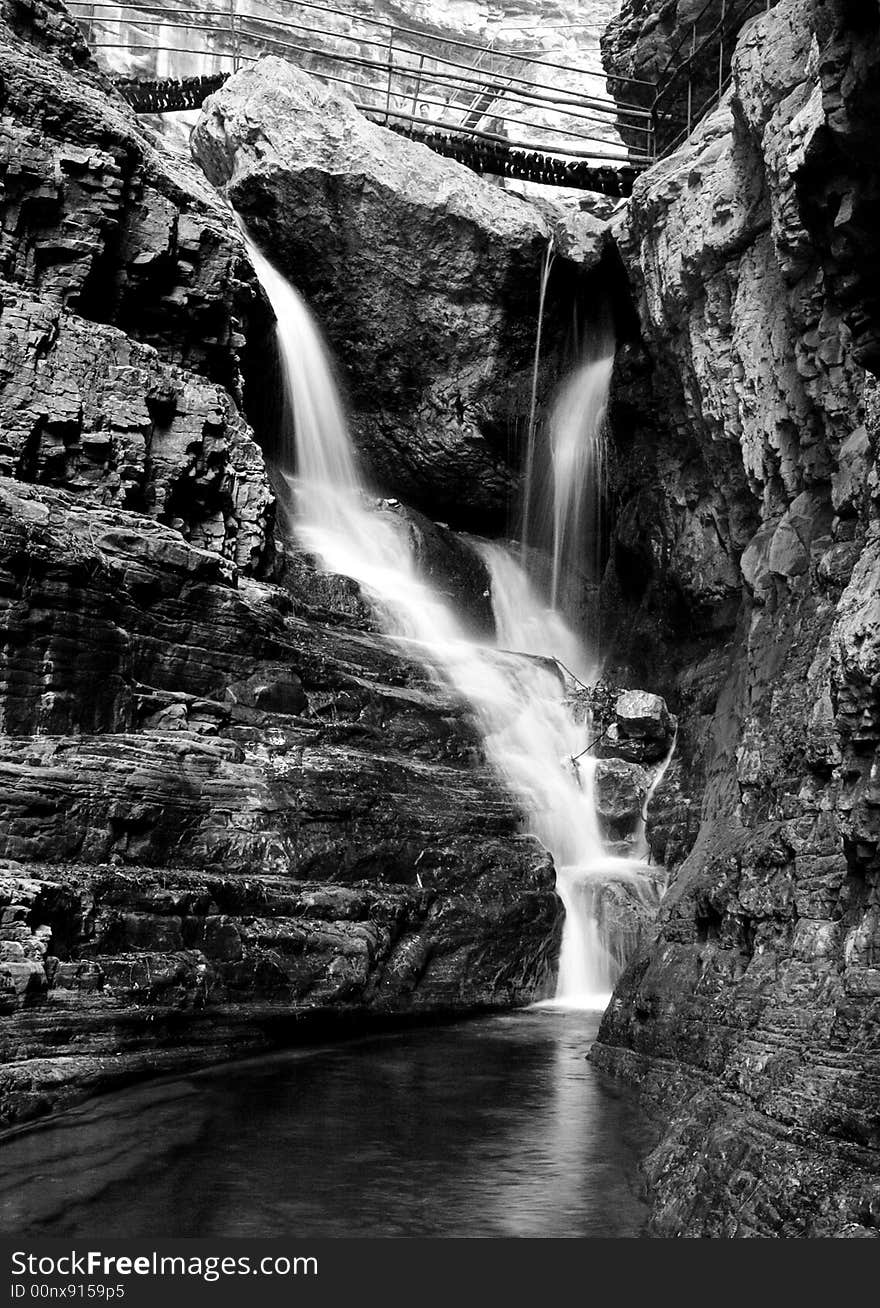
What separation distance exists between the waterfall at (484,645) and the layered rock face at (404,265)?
107cm

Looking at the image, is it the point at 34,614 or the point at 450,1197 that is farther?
the point at 34,614

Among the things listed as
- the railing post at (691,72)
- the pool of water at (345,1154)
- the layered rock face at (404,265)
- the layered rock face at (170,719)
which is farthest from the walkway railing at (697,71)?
the pool of water at (345,1154)

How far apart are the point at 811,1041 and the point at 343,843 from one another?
935 cm

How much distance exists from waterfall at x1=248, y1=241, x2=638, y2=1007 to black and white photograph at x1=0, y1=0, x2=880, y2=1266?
0.42ft

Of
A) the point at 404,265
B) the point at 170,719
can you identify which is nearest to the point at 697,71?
the point at 404,265

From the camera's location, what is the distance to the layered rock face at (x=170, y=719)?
44.1ft

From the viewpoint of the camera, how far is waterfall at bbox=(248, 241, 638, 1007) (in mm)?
20672

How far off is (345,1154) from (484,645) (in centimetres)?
1911

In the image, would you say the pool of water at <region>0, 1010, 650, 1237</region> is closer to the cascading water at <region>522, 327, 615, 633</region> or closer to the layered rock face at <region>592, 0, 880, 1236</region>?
the layered rock face at <region>592, 0, 880, 1236</region>

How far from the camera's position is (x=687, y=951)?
12.5m

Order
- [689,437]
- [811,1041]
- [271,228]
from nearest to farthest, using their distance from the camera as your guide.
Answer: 1. [811,1041]
2. [689,437]
3. [271,228]

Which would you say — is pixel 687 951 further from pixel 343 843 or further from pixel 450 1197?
pixel 343 843

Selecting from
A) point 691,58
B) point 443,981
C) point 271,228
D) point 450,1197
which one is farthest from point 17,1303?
point 271,228

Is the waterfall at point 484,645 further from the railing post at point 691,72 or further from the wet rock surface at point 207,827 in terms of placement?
the railing post at point 691,72
